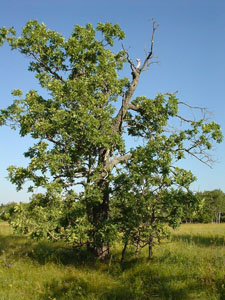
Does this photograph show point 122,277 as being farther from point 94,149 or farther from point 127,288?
point 94,149

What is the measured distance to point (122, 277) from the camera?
9352 millimetres

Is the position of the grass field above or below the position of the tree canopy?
below

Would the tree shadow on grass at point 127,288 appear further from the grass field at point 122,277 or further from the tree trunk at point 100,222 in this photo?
the tree trunk at point 100,222

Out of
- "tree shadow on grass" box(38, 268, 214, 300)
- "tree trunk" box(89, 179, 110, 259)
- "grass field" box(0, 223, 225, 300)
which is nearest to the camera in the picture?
"tree shadow on grass" box(38, 268, 214, 300)

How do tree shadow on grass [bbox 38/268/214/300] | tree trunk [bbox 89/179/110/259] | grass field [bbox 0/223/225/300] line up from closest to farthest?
tree shadow on grass [bbox 38/268/214/300] → grass field [bbox 0/223/225/300] → tree trunk [bbox 89/179/110/259]

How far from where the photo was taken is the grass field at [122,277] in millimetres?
Answer: 7859

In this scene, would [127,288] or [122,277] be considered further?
[122,277]

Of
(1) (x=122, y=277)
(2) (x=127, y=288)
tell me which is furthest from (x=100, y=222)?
(2) (x=127, y=288)

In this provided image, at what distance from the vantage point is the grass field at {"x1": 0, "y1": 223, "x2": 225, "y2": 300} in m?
7.86

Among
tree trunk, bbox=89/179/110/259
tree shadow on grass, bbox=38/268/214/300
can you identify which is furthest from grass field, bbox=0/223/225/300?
tree trunk, bbox=89/179/110/259

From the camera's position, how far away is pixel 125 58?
15703 millimetres

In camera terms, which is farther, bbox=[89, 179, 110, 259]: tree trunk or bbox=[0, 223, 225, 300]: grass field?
bbox=[89, 179, 110, 259]: tree trunk

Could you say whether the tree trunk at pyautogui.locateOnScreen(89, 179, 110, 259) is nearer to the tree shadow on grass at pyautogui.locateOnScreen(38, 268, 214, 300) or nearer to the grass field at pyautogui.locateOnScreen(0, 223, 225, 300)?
the grass field at pyautogui.locateOnScreen(0, 223, 225, 300)

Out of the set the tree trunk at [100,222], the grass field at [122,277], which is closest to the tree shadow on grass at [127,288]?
the grass field at [122,277]
